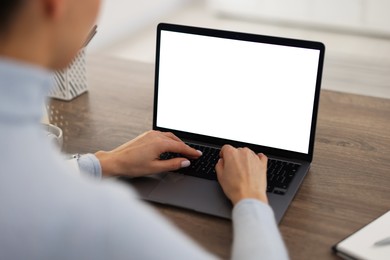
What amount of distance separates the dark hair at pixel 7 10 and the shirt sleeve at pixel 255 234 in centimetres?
48

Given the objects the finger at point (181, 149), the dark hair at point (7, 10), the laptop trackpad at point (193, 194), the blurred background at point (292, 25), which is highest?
the dark hair at point (7, 10)

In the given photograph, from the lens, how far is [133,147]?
4.20ft

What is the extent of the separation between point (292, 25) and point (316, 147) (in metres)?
3.59

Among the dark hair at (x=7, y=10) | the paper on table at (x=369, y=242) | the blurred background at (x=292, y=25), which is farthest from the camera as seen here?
the blurred background at (x=292, y=25)

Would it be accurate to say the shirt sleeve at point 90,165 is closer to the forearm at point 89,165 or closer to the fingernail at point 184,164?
the forearm at point 89,165

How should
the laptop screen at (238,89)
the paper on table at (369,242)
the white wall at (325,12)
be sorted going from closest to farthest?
the paper on table at (369,242) < the laptop screen at (238,89) < the white wall at (325,12)

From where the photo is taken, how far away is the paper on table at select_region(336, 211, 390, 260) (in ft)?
3.29

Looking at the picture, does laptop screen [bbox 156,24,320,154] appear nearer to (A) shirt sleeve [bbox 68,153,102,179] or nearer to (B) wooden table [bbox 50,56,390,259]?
(B) wooden table [bbox 50,56,390,259]

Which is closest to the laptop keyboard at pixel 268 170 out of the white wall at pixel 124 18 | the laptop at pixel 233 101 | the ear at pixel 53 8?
the laptop at pixel 233 101

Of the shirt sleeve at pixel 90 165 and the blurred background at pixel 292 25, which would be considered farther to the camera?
the blurred background at pixel 292 25

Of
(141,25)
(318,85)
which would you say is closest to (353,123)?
(318,85)

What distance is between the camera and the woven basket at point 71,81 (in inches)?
65.7

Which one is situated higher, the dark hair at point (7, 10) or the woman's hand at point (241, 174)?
the dark hair at point (7, 10)

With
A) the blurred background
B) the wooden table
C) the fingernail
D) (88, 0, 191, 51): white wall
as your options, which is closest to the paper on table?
the wooden table
